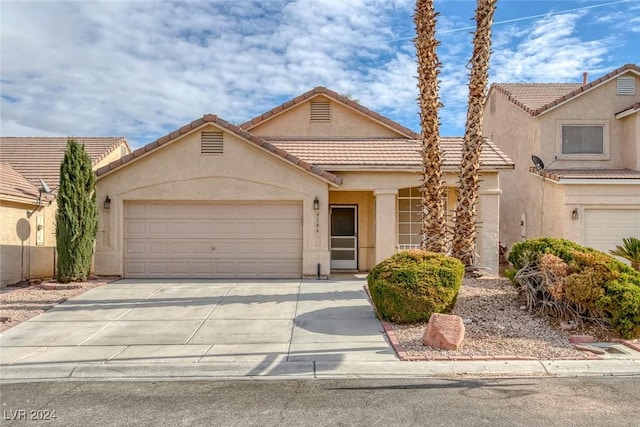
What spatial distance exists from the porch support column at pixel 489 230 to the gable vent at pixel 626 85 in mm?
7286

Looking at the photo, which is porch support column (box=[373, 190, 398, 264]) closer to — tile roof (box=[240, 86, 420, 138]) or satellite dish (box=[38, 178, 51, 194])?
tile roof (box=[240, 86, 420, 138])

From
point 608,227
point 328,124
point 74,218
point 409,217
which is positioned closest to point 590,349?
point 409,217

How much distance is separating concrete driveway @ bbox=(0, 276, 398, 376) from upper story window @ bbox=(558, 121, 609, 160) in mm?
10970

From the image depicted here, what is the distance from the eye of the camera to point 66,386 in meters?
6.27

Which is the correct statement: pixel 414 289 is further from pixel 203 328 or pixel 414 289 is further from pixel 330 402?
pixel 203 328

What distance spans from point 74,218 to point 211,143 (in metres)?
4.17

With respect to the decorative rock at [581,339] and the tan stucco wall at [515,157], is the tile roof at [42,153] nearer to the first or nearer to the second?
the decorative rock at [581,339]

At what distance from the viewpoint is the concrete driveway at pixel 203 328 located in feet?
23.9

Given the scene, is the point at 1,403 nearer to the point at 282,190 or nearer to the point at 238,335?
the point at 238,335

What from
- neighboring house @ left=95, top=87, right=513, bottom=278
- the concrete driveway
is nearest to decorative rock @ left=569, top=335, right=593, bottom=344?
the concrete driveway

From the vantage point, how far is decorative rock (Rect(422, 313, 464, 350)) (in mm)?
7324

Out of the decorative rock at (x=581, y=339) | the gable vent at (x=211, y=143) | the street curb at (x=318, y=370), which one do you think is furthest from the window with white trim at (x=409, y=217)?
the street curb at (x=318, y=370)

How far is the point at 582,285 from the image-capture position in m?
8.20

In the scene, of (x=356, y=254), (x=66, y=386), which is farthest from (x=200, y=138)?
(x=66, y=386)
